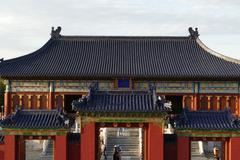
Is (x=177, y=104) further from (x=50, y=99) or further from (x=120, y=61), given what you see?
(x=50, y=99)

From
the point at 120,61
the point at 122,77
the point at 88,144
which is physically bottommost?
the point at 88,144

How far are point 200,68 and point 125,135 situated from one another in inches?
338

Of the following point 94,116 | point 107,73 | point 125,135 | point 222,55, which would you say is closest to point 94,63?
point 107,73

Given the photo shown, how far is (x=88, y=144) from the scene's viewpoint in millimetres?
22188

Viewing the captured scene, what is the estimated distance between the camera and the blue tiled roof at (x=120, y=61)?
1497 inches

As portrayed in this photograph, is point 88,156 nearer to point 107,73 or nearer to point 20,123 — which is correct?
point 20,123

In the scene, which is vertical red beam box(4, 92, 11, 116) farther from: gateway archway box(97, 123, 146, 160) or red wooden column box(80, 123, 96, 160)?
red wooden column box(80, 123, 96, 160)

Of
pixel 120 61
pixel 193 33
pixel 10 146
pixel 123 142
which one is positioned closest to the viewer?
pixel 10 146

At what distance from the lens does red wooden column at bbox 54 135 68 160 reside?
72.8 feet

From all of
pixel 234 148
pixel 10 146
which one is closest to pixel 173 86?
pixel 234 148

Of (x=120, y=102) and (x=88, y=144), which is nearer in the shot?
(x=88, y=144)

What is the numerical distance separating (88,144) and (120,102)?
253 cm

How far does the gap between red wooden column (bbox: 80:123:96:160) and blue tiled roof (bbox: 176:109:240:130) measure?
3.94m

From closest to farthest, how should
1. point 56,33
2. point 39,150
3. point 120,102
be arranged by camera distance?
point 120,102, point 39,150, point 56,33
